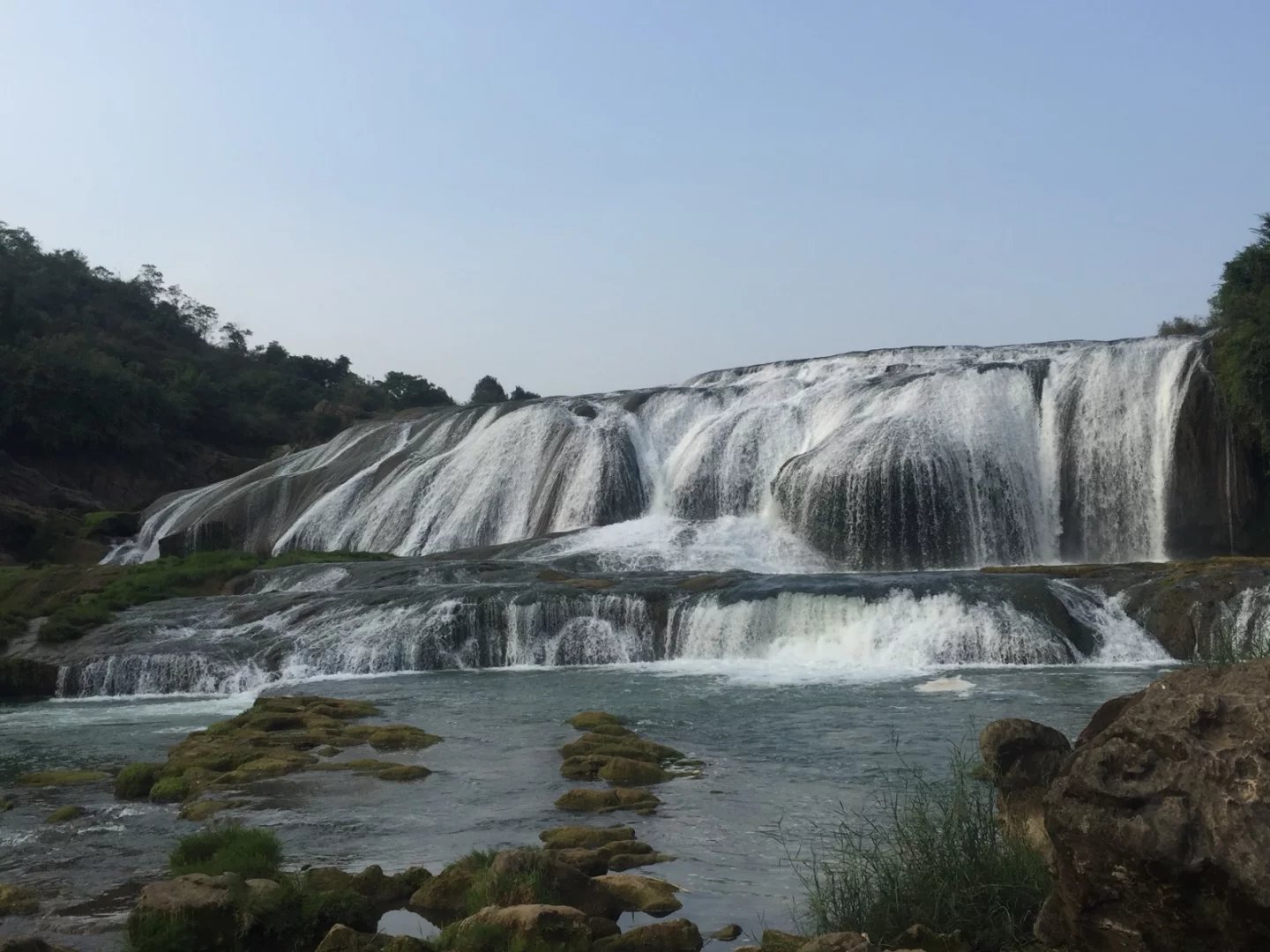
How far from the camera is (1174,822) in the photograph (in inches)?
188

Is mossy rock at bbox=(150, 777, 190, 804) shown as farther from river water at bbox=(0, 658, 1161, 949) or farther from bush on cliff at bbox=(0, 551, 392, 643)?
bush on cliff at bbox=(0, 551, 392, 643)

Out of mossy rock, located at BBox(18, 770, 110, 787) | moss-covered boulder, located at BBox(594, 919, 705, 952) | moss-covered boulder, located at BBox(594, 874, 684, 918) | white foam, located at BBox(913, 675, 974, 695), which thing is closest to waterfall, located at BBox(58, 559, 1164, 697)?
white foam, located at BBox(913, 675, 974, 695)

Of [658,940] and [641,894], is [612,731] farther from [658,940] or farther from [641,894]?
[658,940]

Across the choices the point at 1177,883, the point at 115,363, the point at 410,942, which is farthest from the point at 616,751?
the point at 115,363

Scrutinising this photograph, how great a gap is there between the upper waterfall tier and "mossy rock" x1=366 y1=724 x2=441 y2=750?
1616cm

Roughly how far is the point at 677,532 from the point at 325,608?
36.3 feet

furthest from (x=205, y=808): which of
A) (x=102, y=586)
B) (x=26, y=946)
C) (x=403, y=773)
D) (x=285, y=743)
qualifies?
(x=102, y=586)

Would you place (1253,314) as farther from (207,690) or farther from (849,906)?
(849,906)

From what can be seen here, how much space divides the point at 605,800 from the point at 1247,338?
24.7m

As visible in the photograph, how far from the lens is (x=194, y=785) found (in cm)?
1168

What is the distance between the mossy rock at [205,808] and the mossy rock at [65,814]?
2.87ft

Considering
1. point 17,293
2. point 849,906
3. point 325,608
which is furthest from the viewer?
point 17,293

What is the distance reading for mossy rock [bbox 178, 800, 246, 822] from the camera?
34.8 ft

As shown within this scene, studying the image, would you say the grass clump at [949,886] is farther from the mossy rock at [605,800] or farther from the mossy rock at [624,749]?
the mossy rock at [624,749]
